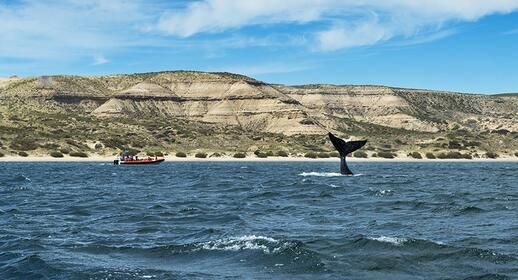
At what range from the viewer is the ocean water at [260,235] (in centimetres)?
1681

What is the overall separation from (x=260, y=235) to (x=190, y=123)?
131 meters

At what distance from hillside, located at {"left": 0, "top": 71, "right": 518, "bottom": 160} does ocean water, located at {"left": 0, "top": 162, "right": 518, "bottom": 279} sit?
71724 millimetres

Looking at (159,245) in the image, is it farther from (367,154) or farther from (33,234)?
(367,154)

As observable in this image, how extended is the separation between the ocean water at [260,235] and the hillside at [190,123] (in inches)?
2824

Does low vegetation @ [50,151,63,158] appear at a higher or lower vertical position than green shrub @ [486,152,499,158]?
higher

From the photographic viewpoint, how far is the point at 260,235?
21.8 meters

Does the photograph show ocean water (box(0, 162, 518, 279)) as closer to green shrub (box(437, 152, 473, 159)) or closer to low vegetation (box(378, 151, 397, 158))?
low vegetation (box(378, 151, 397, 158))

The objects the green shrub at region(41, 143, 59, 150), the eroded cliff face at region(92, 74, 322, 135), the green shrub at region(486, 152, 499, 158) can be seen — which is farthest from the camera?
the eroded cliff face at region(92, 74, 322, 135)

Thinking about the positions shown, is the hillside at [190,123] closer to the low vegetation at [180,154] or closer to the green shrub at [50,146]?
the green shrub at [50,146]

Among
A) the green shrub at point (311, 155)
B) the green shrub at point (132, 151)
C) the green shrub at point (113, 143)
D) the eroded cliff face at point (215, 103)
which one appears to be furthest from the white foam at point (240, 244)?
the eroded cliff face at point (215, 103)

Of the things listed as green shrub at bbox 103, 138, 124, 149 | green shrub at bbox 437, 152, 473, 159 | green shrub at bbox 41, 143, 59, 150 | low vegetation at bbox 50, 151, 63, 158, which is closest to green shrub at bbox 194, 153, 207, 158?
green shrub at bbox 103, 138, 124, 149

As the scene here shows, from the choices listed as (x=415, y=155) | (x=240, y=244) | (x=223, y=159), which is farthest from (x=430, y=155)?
(x=240, y=244)

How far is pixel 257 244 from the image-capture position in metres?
19.9

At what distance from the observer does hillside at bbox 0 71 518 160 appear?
115 metres
